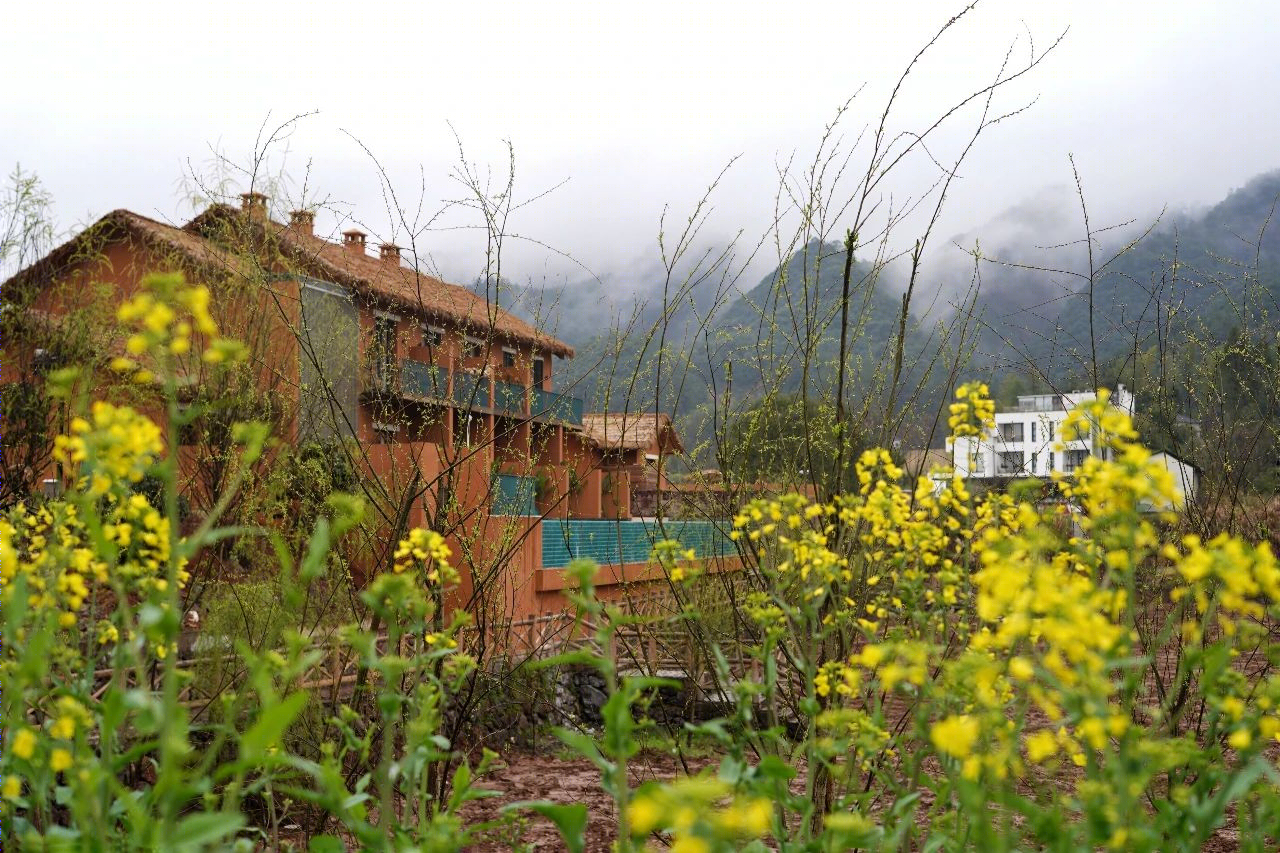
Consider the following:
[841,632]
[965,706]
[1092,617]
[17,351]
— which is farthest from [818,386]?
[17,351]

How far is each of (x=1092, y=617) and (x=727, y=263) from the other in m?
3.07

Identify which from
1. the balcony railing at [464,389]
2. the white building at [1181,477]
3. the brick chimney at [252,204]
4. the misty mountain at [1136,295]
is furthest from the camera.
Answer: the brick chimney at [252,204]

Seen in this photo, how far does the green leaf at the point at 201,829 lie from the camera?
4.45 feet

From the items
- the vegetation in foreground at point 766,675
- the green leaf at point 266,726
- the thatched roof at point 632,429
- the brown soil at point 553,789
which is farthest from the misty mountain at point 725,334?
the green leaf at point 266,726

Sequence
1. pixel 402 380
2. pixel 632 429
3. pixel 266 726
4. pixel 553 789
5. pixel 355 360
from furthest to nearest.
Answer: pixel 632 429, pixel 355 360, pixel 553 789, pixel 402 380, pixel 266 726

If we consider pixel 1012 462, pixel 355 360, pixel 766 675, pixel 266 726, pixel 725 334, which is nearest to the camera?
pixel 266 726

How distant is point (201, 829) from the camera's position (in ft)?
4.53

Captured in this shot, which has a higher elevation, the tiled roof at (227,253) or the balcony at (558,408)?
the tiled roof at (227,253)

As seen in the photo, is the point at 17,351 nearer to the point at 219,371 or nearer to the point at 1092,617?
the point at 219,371

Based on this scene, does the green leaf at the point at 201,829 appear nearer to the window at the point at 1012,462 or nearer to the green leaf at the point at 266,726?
the green leaf at the point at 266,726

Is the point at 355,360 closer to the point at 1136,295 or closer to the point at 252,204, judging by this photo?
the point at 252,204

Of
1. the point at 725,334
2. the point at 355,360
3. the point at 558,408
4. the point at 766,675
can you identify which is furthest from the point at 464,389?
the point at 766,675

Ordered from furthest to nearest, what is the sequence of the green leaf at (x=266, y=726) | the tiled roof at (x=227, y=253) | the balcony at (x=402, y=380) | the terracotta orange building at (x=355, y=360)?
the tiled roof at (x=227, y=253) < the terracotta orange building at (x=355, y=360) < the balcony at (x=402, y=380) < the green leaf at (x=266, y=726)

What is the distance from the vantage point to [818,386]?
4.03 metres
